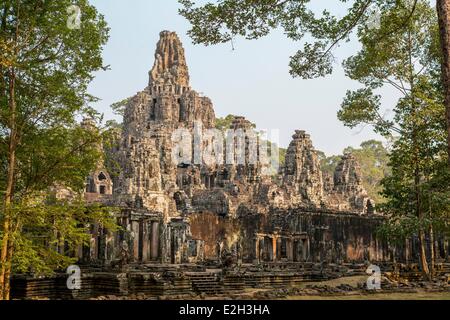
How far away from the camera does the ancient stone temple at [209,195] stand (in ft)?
93.8

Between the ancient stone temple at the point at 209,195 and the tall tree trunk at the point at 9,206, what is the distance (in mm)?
7174

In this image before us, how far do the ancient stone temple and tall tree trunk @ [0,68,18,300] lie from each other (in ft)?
23.5

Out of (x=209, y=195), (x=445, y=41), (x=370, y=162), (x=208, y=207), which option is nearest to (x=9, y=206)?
(x=445, y=41)

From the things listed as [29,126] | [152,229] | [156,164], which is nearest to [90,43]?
[29,126]

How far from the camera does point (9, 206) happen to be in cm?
1234

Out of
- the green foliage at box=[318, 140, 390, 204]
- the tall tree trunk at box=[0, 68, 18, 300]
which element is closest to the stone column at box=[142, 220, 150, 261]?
the tall tree trunk at box=[0, 68, 18, 300]

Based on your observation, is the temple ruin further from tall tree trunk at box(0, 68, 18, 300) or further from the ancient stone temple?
tall tree trunk at box(0, 68, 18, 300)

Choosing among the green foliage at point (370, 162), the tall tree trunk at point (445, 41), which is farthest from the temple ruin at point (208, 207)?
the green foliage at point (370, 162)

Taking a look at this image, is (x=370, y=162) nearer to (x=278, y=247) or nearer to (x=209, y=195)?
(x=209, y=195)

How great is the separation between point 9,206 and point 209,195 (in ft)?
141

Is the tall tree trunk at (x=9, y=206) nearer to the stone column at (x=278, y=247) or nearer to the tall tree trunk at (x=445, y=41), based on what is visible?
the tall tree trunk at (x=445, y=41)

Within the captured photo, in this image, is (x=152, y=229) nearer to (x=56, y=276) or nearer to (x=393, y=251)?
(x=56, y=276)

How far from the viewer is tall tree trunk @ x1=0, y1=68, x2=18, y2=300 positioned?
480 inches

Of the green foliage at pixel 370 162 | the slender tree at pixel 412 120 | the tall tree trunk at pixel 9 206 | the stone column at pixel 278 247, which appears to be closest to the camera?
the tall tree trunk at pixel 9 206
